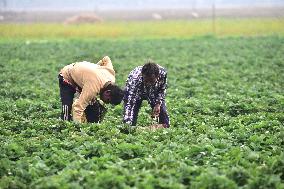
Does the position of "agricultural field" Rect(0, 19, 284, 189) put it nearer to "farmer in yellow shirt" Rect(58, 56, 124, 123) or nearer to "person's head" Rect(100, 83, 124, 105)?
"farmer in yellow shirt" Rect(58, 56, 124, 123)

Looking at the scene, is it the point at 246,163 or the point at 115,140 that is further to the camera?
the point at 115,140

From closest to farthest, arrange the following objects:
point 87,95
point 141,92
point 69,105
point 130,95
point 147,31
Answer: point 87,95 → point 130,95 → point 141,92 → point 69,105 → point 147,31

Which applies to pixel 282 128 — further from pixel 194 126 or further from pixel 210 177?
pixel 210 177

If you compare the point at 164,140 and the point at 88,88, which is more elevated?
the point at 88,88

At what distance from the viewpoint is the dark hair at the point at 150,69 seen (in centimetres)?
885

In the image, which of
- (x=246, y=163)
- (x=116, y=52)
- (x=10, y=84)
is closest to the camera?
(x=246, y=163)

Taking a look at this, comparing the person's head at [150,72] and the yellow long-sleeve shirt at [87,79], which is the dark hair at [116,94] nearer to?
the yellow long-sleeve shirt at [87,79]

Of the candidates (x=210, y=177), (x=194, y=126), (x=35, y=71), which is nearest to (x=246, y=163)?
(x=210, y=177)

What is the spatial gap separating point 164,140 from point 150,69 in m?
1.30

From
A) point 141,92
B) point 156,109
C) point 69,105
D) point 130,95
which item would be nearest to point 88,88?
point 130,95

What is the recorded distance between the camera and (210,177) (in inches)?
267

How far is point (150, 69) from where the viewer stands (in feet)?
29.1

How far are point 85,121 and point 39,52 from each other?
18.7 metres

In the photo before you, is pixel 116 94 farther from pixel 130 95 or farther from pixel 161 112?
pixel 161 112
